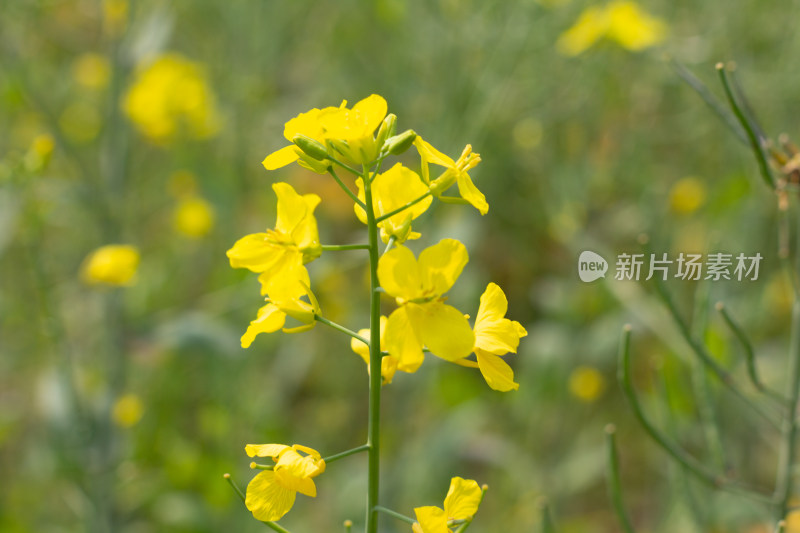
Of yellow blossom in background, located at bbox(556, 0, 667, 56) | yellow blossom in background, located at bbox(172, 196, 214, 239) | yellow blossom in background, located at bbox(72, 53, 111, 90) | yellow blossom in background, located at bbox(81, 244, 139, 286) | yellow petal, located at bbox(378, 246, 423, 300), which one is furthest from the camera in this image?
yellow blossom in background, located at bbox(72, 53, 111, 90)

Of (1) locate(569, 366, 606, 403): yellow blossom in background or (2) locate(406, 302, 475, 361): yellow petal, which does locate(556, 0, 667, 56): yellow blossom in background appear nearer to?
(1) locate(569, 366, 606, 403): yellow blossom in background

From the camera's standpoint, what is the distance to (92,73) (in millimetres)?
3506

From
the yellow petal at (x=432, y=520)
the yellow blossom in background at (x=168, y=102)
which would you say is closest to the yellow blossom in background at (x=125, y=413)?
the yellow blossom in background at (x=168, y=102)

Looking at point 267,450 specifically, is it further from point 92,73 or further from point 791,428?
point 92,73

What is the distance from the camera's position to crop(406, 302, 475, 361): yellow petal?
0.71 metres

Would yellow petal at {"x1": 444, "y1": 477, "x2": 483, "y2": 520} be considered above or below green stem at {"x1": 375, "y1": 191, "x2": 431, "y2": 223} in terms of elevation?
below

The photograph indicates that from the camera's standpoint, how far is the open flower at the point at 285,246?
78 centimetres


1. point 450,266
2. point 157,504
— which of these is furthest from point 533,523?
point 450,266

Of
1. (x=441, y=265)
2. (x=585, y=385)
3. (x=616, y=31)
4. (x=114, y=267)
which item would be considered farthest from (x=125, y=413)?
(x=616, y=31)

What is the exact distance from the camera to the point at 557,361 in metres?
2.59

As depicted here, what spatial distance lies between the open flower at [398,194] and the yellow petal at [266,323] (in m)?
0.14

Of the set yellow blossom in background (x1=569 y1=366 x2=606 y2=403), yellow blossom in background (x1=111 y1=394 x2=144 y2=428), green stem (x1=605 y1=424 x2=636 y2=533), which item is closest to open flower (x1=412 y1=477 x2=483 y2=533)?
green stem (x1=605 y1=424 x2=636 y2=533)

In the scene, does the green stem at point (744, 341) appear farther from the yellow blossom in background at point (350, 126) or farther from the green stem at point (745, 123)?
the yellow blossom in background at point (350, 126)

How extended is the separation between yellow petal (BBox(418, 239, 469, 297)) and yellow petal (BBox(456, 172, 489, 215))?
0.06 metres
